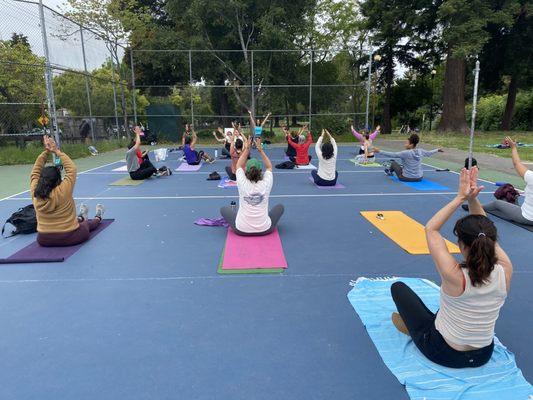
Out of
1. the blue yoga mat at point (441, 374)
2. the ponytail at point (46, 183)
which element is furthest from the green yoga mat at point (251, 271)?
the ponytail at point (46, 183)

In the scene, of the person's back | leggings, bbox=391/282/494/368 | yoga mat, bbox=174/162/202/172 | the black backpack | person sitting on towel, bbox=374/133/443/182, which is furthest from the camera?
yoga mat, bbox=174/162/202/172

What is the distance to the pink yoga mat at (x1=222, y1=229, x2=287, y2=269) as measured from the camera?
14.5 feet

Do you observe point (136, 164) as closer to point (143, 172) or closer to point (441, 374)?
point (143, 172)

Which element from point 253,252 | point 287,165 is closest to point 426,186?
point 287,165

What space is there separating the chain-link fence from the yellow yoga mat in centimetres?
937

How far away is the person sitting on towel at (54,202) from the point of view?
455 centimetres

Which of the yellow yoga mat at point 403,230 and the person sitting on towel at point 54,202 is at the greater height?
the person sitting on towel at point 54,202

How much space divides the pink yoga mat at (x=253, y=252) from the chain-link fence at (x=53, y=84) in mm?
8530

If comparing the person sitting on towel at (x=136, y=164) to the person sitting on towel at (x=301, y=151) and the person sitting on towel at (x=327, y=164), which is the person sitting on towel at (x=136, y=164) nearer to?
the person sitting on towel at (x=327, y=164)

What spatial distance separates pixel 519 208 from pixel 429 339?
4.41 metres

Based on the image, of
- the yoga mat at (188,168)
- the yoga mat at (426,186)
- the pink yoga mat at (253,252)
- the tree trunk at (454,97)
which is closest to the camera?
the pink yoga mat at (253,252)

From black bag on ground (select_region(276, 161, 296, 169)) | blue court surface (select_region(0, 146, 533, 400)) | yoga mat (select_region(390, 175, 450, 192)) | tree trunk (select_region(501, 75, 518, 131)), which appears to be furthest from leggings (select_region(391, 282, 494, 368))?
tree trunk (select_region(501, 75, 518, 131))

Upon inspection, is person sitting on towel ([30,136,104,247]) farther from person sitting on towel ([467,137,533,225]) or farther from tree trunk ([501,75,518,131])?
tree trunk ([501,75,518,131])

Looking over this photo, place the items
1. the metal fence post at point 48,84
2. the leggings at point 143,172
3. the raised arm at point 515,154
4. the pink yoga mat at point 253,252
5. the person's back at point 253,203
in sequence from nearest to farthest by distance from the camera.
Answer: the pink yoga mat at point 253,252
the raised arm at point 515,154
the person's back at point 253,203
the leggings at point 143,172
the metal fence post at point 48,84
